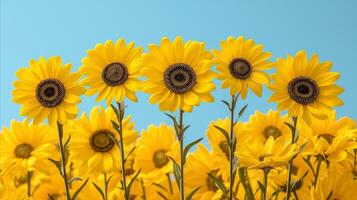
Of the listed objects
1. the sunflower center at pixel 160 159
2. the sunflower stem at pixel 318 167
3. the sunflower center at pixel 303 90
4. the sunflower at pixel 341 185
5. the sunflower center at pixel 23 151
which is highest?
the sunflower center at pixel 303 90

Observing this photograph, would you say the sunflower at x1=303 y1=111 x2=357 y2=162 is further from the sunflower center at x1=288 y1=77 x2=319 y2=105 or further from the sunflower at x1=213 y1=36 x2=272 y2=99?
the sunflower at x1=213 y1=36 x2=272 y2=99

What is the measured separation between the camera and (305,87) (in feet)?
12.1

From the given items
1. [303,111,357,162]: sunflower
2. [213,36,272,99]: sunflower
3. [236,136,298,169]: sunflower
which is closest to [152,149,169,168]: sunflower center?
[303,111,357,162]: sunflower

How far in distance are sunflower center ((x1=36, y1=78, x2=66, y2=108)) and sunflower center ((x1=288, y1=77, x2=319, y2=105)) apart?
1.38m

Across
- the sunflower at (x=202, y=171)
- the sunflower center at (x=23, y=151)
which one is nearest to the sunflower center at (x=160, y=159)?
the sunflower at (x=202, y=171)

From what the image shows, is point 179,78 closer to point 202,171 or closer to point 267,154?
point 267,154

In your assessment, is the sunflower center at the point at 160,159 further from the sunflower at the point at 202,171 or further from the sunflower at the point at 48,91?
the sunflower at the point at 48,91

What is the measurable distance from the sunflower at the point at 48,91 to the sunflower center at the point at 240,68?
0.89 m

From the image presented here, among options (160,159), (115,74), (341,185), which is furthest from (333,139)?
(115,74)

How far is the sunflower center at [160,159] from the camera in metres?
4.86

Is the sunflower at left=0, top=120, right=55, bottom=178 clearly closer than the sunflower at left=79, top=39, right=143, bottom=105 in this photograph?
No

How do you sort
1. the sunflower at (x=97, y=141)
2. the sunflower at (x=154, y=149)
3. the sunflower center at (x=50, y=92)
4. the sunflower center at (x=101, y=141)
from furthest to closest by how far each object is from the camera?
the sunflower at (x=154, y=149) < the sunflower center at (x=101, y=141) < the sunflower at (x=97, y=141) < the sunflower center at (x=50, y=92)

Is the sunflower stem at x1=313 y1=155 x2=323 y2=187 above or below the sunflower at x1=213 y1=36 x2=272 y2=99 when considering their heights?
below

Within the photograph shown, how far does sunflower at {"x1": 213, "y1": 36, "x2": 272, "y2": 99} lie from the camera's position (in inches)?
135
